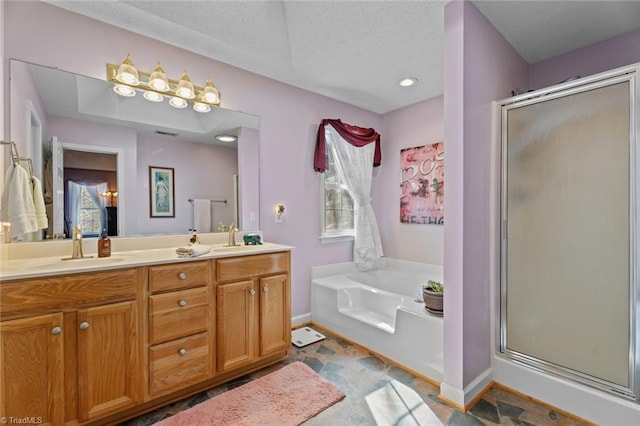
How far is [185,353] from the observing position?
5.98 ft

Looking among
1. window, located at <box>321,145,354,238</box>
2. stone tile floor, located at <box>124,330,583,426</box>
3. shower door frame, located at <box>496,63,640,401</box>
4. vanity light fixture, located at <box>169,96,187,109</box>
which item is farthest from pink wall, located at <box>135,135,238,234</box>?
shower door frame, located at <box>496,63,640,401</box>

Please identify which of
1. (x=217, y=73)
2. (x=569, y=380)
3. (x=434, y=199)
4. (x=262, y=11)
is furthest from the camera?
(x=434, y=199)

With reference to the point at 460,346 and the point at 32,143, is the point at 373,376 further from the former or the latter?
the point at 32,143

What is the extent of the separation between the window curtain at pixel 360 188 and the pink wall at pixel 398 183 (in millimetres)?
245

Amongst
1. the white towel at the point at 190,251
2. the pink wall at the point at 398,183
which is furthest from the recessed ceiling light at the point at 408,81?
the white towel at the point at 190,251

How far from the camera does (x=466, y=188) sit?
1.84m

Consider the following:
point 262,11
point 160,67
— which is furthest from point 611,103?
point 160,67

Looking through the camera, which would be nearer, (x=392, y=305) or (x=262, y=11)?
(x=262, y=11)

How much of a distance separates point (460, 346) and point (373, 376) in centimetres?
70

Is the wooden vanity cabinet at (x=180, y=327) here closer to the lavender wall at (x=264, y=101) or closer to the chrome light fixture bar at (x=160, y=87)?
the lavender wall at (x=264, y=101)

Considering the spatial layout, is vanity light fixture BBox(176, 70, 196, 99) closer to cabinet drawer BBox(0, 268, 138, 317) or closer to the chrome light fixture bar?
the chrome light fixture bar

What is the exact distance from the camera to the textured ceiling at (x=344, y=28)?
1843 millimetres

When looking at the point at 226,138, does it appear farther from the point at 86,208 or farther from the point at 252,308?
the point at 252,308

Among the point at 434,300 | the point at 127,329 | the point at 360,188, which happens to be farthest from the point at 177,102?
the point at 434,300
